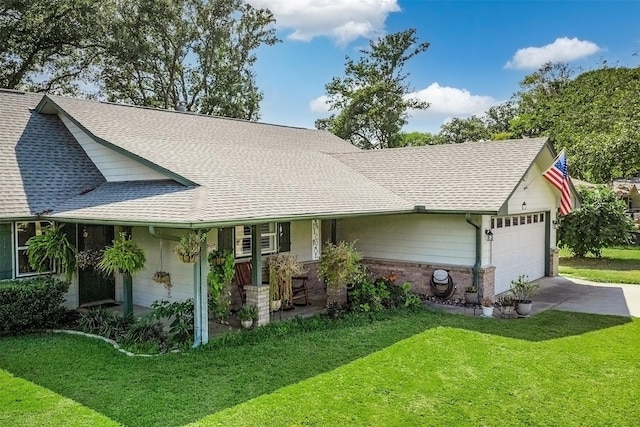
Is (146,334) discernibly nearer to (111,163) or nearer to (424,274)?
(111,163)

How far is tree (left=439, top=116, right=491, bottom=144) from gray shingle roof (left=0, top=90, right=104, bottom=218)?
157 feet

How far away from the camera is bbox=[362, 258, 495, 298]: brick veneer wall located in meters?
12.3

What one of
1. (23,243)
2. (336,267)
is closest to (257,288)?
(336,267)

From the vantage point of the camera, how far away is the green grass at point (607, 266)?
1650 centimetres

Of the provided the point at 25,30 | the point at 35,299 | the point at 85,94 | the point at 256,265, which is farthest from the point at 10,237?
the point at 85,94

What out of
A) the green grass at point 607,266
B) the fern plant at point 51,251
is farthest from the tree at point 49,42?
the green grass at point 607,266

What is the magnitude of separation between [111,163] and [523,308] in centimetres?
1017

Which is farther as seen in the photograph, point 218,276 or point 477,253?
point 477,253

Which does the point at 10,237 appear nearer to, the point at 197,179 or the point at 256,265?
the point at 197,179

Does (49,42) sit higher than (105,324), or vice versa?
(49,42)

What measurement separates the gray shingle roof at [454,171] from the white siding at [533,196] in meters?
0.72

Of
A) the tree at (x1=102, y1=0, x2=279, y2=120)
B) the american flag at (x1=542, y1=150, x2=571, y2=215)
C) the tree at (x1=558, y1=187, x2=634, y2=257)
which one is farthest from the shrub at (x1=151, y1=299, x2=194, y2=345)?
the tree at (x1=102, y1=0, x2=279, y2=120)

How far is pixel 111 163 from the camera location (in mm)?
12211

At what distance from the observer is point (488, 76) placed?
37562 mm
